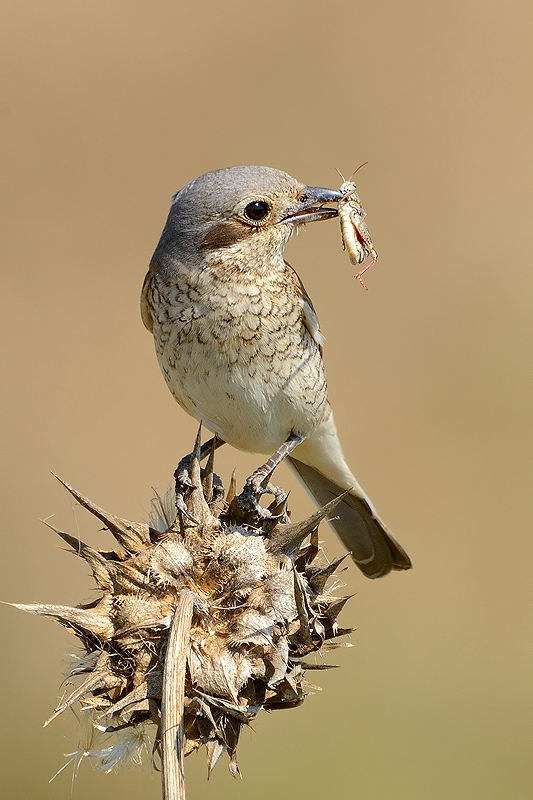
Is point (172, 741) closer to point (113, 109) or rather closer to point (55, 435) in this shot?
point (55, 435)

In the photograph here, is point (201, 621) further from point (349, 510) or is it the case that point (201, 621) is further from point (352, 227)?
point (349, 510)

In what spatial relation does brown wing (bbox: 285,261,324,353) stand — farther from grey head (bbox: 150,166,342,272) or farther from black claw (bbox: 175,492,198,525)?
black claw (bbox: 175,492,198,525)

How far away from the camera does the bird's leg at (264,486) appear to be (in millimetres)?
2650

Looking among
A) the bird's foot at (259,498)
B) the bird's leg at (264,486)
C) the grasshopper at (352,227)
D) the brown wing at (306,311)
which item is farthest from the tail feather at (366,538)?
the bird's foot at (259,498)

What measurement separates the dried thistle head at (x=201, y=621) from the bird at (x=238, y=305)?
1021mm

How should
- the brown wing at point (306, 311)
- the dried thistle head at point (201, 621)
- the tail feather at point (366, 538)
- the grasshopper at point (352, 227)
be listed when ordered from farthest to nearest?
the tail feather at point (366, 538) → the brown wing at point (306, 311) → the grasshopper at point (352, 227) → the dried thistle head at point (201, 621)

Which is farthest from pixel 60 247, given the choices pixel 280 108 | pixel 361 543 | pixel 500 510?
pixel 361 543

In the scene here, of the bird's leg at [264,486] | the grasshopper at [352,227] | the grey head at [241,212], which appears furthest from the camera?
the grasshopper at [352,227]

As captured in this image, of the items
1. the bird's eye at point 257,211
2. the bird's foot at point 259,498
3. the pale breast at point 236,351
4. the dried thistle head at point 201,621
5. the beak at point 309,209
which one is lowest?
the dried thistle head at point 201,621

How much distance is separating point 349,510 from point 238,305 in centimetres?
139

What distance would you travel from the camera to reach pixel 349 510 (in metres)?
4.48

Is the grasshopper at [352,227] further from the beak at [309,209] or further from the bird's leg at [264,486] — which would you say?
the bird's leg at [264,486]

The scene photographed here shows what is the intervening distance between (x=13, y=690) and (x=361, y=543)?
3.07m

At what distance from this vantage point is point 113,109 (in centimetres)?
999
